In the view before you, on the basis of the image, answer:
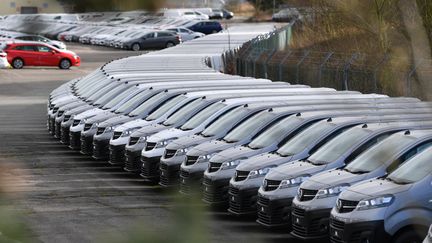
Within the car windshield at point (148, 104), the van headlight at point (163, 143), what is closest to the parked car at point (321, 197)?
the van headlight at point (163, 143)

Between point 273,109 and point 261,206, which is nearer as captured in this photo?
point 261,206

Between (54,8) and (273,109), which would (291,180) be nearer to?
(273,109)

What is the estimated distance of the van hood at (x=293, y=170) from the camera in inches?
538

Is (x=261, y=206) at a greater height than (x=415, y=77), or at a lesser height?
lesser

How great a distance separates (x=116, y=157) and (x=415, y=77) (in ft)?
61.1

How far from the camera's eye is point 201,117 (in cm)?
1905

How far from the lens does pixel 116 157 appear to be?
20.7 metres

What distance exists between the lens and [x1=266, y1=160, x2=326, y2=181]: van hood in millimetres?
13656

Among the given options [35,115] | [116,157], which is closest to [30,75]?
[35,115]

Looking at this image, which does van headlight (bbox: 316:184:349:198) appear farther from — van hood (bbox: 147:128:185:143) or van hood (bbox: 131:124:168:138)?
van hood (bbox: 131:124:168:138)

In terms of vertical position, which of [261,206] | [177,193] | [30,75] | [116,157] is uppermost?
[177,193]

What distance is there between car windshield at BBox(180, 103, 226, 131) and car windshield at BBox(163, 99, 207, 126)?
1.64 ft

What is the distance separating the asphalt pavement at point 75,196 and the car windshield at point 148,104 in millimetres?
1207

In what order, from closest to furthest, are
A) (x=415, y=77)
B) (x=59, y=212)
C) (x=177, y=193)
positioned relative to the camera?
(x=177, y=193), (x=415, y=77), (x=59, y=212)
